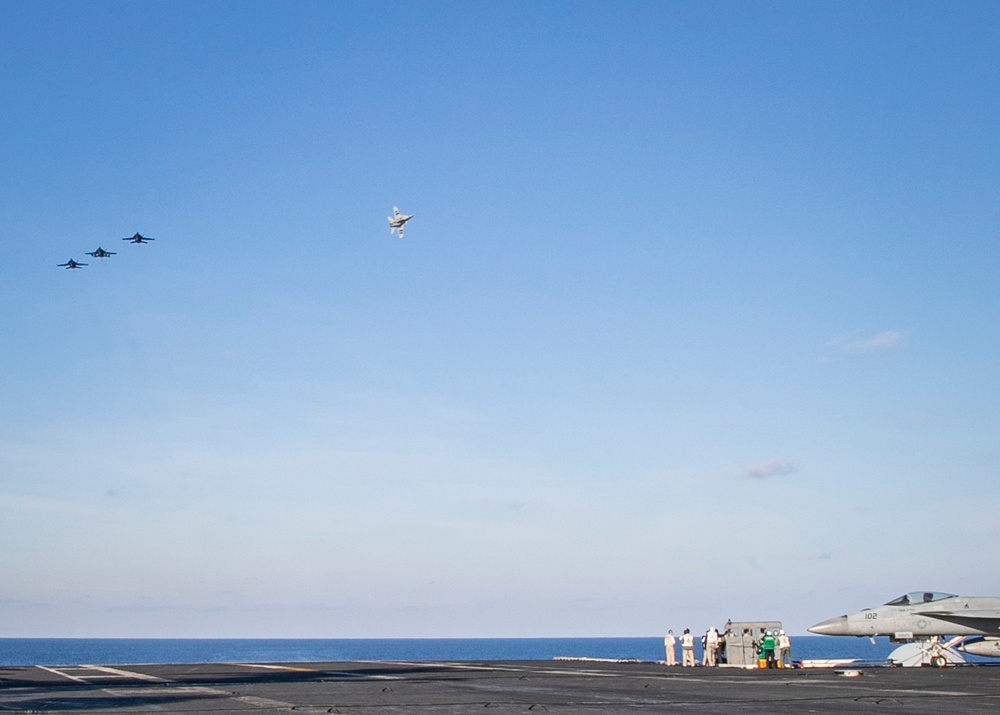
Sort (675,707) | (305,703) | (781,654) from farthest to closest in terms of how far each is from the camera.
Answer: (781,654) → (305,703) → (675,707)

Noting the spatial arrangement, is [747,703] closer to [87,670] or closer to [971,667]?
[971,667]

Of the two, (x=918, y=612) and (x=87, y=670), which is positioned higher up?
(x=918, y=612)

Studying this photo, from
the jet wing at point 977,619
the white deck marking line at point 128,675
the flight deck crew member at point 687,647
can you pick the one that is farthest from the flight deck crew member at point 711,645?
the white deck marking line at point 128,675

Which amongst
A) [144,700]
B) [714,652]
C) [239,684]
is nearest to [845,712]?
[144,700]

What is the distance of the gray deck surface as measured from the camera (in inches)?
830

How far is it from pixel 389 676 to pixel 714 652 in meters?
15.5

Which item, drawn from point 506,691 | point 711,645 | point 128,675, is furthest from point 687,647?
point 128,675

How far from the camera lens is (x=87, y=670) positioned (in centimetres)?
4178

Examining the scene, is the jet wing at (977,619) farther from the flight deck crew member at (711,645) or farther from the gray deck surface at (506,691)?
the flight deck crew member at (711,645)

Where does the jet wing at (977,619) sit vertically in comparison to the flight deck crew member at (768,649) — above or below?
above

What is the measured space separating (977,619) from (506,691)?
82.3ft

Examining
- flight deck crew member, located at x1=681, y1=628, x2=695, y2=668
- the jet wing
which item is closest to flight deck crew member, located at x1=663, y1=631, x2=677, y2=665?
flight deck crew member, located at x1=681, y1=628, x2=695, y2=668

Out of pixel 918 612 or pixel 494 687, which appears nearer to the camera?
pixel 494 687

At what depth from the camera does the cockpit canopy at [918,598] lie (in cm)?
4238
